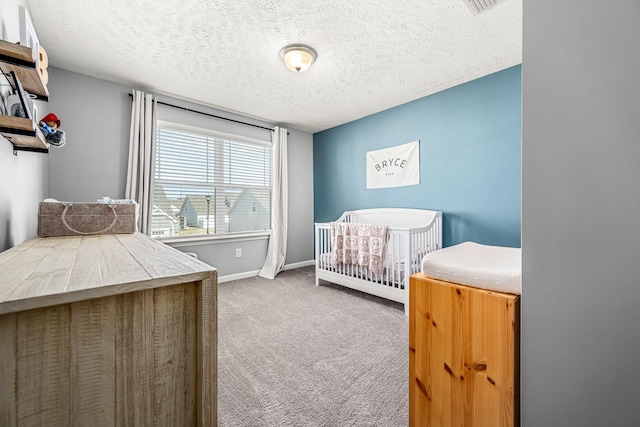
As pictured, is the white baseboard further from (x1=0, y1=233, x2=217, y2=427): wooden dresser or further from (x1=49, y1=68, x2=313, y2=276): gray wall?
(x1=0, y1=233, x2=217, y2=427): wooden dresser

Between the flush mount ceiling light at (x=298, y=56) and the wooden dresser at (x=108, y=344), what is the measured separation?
6.32ft

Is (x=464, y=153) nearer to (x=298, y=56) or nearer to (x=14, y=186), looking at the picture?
(x=298, y=56)

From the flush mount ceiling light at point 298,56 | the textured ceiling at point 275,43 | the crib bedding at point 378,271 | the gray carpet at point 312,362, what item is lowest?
the gray carpet at point 312,362

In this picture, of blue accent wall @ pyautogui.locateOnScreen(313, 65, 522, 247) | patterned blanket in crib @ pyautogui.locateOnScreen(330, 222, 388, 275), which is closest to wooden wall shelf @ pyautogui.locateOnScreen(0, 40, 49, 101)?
patterned blanket in crib @ pyautogui.locateOnScreen(330, 222, 388, 275)

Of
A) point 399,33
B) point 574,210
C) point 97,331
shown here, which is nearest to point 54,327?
point 97,331

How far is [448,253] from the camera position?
111 cm

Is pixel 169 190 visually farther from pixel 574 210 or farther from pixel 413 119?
pixel 574 210

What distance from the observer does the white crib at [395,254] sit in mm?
2361

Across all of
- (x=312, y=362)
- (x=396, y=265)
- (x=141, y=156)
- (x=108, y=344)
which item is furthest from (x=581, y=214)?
(x=141, y=156)

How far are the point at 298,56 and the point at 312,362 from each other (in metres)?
2.23

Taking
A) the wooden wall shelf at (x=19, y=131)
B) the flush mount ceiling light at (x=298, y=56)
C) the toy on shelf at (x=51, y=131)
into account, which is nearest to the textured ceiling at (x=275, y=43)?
the flush mount ceiling light at (x=298, y=56)

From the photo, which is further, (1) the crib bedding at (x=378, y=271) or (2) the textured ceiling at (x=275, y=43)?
(1) the crib bedding at (x=378, y=271)

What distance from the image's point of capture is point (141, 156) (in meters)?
2.65

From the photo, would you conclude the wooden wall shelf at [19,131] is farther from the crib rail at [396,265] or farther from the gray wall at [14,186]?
the crib rail at [396,265]
